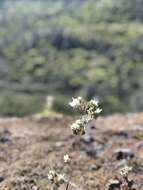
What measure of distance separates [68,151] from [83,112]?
19.1ft

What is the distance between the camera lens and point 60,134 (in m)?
17.8

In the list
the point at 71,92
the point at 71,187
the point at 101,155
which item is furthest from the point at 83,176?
the point at 71,92

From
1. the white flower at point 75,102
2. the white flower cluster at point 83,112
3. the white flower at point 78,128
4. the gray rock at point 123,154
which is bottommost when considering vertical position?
the white flower at point 78,128

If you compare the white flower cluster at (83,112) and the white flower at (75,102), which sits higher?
the white flower at (75,102)

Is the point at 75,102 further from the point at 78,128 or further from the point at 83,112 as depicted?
the point at 78,128

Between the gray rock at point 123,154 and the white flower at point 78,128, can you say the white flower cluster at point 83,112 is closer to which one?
the white flower at point 78,128

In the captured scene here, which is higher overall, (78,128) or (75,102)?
(75,102)

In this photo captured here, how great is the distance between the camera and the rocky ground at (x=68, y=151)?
41.3 ft

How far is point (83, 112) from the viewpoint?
957 cm

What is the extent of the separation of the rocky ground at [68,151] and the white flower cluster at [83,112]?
289 centimetres

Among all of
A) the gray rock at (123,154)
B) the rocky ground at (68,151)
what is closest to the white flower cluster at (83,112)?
the rocky ground at (68,151)

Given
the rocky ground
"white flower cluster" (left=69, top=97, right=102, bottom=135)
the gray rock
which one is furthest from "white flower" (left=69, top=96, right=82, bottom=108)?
the gray rock

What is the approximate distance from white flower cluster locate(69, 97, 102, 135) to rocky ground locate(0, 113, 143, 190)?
2886 mm

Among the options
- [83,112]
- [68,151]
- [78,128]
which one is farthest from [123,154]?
[78,128]
